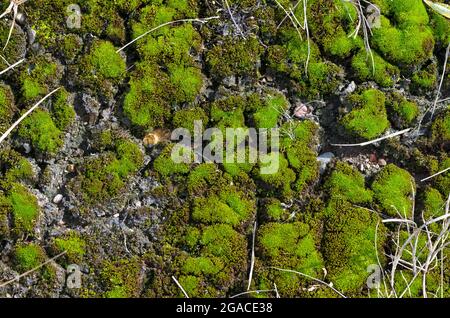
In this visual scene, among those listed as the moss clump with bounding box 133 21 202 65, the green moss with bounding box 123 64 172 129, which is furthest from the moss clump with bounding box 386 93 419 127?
the green moss with bounding box 123 64 172 129

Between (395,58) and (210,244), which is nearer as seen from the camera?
(210,244)

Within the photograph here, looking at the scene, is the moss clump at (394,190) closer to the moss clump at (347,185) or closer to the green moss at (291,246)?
the moss clump at (347,185)

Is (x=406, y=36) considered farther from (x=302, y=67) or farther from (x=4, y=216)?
(x=4, y=216)

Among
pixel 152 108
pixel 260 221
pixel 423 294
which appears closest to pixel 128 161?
pixel 152 108

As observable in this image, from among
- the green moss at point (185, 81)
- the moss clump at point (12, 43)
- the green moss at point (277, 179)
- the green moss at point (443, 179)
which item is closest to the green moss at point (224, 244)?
the green moss at point (277, 179)

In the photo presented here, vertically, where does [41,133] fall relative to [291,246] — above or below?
above

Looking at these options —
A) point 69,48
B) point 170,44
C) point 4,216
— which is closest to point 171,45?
point 170,44
